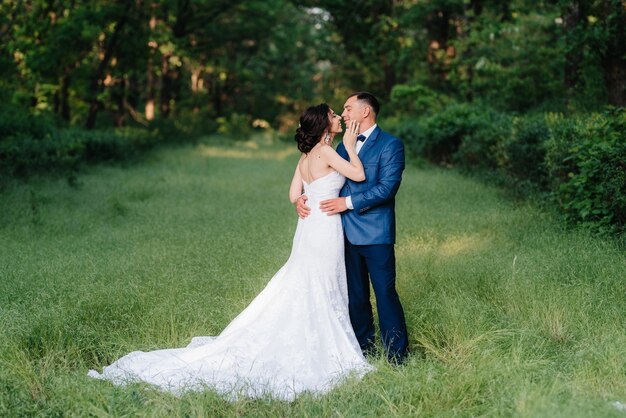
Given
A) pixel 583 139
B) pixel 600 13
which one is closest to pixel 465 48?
pixel 600 13

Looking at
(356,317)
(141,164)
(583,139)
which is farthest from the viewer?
(141,164)

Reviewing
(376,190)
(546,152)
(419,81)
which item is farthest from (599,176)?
(419,81)

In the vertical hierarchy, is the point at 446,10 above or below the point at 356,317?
above

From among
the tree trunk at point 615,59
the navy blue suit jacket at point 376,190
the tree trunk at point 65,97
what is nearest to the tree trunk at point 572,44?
the tree trunk at point 615,59

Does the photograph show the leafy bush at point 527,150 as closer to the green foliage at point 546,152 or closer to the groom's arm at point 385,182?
the green foliage at point 546,152

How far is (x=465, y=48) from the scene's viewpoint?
76.3 ft

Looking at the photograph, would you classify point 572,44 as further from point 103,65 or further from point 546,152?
point 103,65

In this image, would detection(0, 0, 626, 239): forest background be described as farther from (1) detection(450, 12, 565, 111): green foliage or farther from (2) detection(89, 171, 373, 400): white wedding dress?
(2) detection(89, 171, 373, 400): white wedding dress

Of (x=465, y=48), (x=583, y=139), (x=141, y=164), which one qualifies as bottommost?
(x=141, y=164)

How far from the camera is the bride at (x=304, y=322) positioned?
5.28m

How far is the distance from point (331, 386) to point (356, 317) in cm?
90

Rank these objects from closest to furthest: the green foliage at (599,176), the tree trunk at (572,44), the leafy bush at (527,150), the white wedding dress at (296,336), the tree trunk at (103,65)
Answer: the white wedding dress at (296,336) → the green foliage at (599,176) → the tree trunk at (572,44) → the leafy bush at (527,150) → the tree trunk at (103,65)

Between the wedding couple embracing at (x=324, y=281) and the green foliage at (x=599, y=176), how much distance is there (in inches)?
181

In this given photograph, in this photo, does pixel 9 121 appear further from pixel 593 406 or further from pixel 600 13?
pixel 593 406
